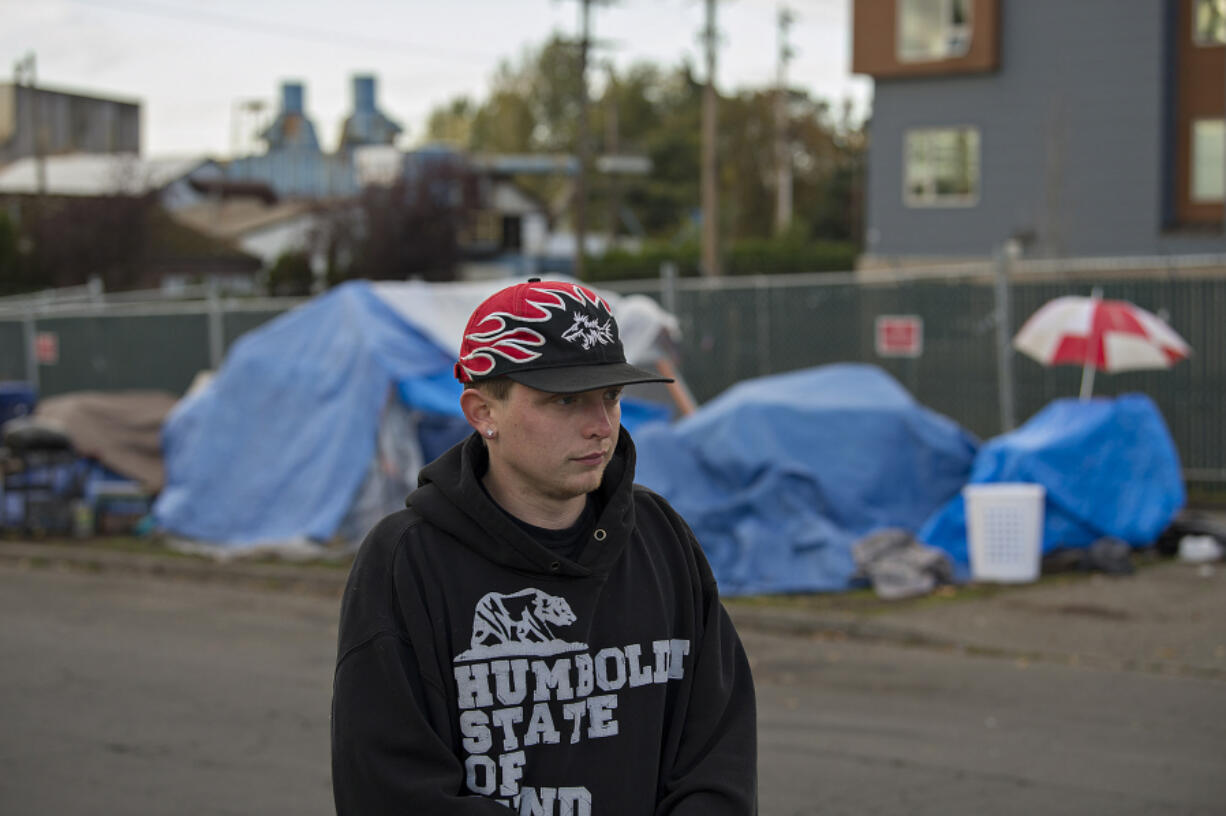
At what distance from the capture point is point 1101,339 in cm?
1184

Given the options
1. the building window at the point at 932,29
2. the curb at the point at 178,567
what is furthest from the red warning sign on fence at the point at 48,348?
the building window at the point at 932,29

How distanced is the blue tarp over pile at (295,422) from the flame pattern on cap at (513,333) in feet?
34.9

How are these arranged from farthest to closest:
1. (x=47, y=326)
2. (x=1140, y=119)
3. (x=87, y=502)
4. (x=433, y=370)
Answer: (x=1140, y=119) → (x=47, y=326) → (x=87, y=502) → (x=433, y=370)

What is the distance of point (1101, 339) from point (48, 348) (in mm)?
15784

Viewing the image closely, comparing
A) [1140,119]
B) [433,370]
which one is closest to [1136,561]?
[433,370]

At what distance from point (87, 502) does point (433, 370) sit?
439 cm

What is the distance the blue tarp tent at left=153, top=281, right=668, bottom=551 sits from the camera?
43.5 ft

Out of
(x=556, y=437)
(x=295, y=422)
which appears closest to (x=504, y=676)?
(x=556, y=437)

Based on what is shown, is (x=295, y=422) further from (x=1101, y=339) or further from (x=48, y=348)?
(x=48, y=348)

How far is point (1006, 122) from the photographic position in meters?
31.0

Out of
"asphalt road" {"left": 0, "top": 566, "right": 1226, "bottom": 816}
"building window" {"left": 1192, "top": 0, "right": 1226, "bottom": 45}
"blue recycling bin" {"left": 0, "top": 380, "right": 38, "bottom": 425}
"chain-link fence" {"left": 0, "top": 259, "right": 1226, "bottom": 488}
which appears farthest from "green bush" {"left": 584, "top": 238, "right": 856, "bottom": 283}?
"asphalt road" {"left": 0, "top": 566, "right": 1226, "bottom": 816}

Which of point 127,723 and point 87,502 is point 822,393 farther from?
point 87,502

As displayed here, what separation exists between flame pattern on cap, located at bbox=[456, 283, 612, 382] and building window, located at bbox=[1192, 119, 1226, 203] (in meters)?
29.5

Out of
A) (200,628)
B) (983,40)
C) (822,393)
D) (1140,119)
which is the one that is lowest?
(200,628)
